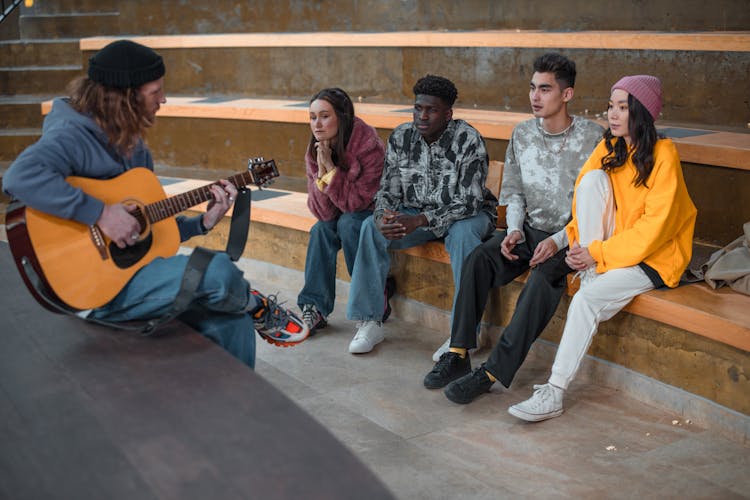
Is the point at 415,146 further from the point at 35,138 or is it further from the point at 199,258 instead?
the point at 35,138

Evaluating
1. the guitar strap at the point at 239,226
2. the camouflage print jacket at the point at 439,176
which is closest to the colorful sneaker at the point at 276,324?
the guitar strap at the point at 239,226

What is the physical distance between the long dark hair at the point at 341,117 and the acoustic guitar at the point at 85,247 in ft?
3.98

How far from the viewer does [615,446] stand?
105 inches

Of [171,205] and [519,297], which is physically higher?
[171,205]

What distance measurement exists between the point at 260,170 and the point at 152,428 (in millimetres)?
1219

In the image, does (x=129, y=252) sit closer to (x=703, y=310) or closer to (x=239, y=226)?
(x=239, y=226)

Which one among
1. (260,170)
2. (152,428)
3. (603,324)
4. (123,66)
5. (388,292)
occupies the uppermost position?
(123,66)

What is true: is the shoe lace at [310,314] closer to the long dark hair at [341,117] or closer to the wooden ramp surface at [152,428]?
the long dark hair at [341,117]

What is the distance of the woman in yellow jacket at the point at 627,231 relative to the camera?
2.85 meters

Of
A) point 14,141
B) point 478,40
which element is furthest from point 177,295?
point 14,141

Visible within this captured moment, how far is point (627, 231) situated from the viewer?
9.50 ft

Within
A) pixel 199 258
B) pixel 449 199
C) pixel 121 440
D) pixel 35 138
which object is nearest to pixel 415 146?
pixel 449 199

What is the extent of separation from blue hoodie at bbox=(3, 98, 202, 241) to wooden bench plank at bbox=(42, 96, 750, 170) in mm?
2017

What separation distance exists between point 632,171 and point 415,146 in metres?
0.95
